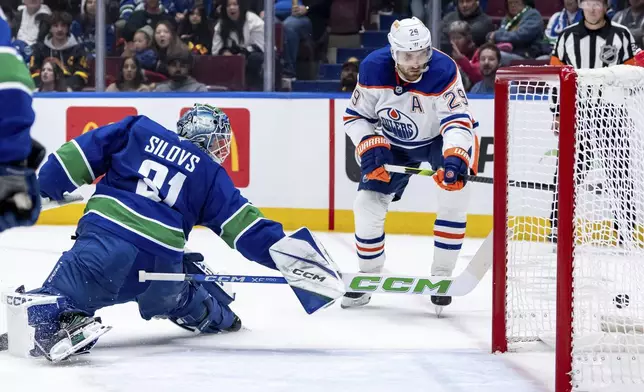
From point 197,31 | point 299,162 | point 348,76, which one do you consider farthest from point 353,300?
point 197,31

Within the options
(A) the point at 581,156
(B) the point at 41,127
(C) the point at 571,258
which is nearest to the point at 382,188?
(A) the point at 581,156

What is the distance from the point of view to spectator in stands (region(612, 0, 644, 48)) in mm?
5879

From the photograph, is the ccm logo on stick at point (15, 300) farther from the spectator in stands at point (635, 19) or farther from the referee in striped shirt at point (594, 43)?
the spectator in stands at point (635, 19)

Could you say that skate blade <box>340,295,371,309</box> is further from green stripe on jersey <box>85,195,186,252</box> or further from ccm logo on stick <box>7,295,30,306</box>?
ccm logo on stick <box>7,295,30,306</box>

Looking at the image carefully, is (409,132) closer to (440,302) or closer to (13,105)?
(440,302)

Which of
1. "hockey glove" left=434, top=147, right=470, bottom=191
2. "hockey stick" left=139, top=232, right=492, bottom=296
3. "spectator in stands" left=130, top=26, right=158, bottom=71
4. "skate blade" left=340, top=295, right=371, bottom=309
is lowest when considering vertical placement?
"skate blade" left=340, top=295, right=371, bottom=309

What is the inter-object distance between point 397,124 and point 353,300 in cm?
68

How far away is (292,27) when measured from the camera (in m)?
6.37

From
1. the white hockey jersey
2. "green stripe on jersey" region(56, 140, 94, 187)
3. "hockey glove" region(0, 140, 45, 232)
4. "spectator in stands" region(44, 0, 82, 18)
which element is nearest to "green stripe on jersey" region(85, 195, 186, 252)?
"green stripe on jersey" region(56, 140, 94, 187)

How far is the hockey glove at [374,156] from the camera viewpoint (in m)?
4.06

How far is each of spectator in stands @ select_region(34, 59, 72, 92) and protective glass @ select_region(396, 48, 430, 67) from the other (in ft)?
10.4

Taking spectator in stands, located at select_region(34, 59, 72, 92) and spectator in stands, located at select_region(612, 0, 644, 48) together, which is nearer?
spectator in stands, located at select_region(612, 0, 644, 48)

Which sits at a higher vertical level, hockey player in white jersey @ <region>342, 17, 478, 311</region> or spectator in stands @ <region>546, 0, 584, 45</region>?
spectator in stands @ <region>546, 0, 584, 45</region>

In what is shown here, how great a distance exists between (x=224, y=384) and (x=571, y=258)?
0.97 m
